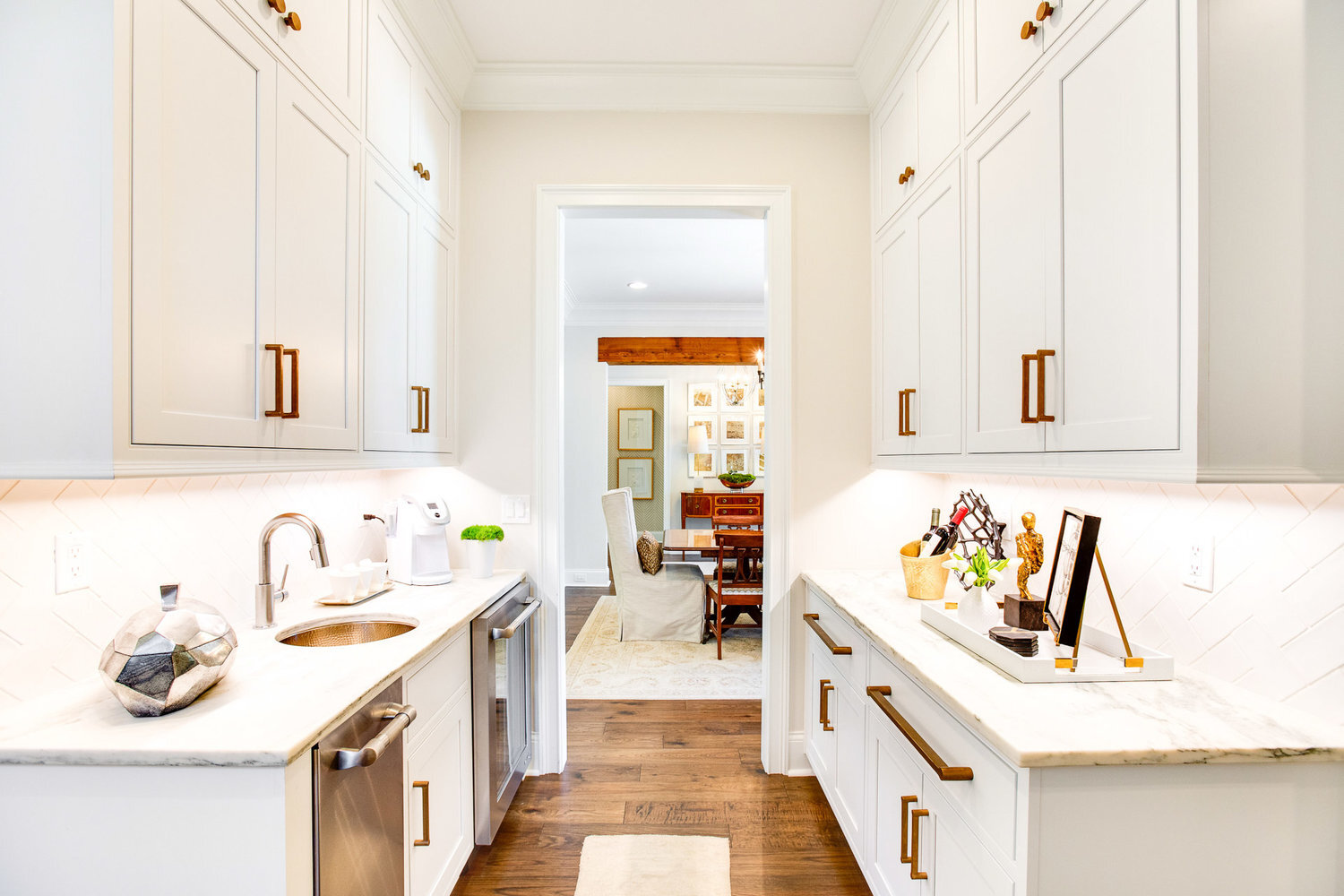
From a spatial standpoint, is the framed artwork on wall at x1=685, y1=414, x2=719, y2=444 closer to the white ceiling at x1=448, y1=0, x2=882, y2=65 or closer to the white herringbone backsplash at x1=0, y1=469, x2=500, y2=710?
the white ceiling at x1=448, y1=0, x2=882, y2=65

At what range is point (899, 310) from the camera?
234cm

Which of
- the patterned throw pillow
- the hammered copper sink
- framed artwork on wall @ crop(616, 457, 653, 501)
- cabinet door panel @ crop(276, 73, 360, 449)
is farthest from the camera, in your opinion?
framed artwork on wall @ crop(616, 457, 653, 501)

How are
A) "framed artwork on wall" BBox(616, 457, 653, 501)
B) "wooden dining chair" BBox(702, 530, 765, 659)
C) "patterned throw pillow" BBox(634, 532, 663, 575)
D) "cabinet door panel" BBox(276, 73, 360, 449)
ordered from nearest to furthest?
1. "cabinet door panel" BBox(276, 73, 360, 449)
2. "wooden dining chair" BBox(702, 530, 765, 659)
3. "patterned throw pillow" BBox(634, 532, 663, 575)
4. "framed artwork on wall" BBox(616, 457, 653, 501)

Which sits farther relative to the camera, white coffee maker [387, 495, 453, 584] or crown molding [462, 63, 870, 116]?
crown molding [462, 63, 870, 116]

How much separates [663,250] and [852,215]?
2.19 metres

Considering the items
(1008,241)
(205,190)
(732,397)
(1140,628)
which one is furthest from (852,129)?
(732,397)

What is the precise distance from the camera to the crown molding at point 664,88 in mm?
2537

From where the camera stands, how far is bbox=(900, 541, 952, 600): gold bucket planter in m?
2.11

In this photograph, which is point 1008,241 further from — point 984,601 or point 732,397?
point 732,397

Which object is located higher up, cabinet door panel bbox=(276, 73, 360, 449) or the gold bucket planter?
cabinet door panel bbox=(276, 73, 360, 449)

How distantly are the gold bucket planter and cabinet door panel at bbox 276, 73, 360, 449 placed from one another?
175 cm

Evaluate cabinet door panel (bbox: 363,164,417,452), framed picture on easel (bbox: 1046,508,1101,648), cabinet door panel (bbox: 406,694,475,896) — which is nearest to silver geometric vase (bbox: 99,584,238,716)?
cabinet door panel (bbox: 406,694,475,896)

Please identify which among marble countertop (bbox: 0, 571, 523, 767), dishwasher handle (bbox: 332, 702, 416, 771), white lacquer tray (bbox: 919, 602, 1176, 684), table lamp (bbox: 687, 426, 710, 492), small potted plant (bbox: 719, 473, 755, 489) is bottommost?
dishwasher handle (bbox: 332, 702, 416, 771)

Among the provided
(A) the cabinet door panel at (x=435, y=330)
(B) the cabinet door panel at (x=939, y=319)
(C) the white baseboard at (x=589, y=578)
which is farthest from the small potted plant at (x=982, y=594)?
(C) the white baseboard at (x=589, y=578)
